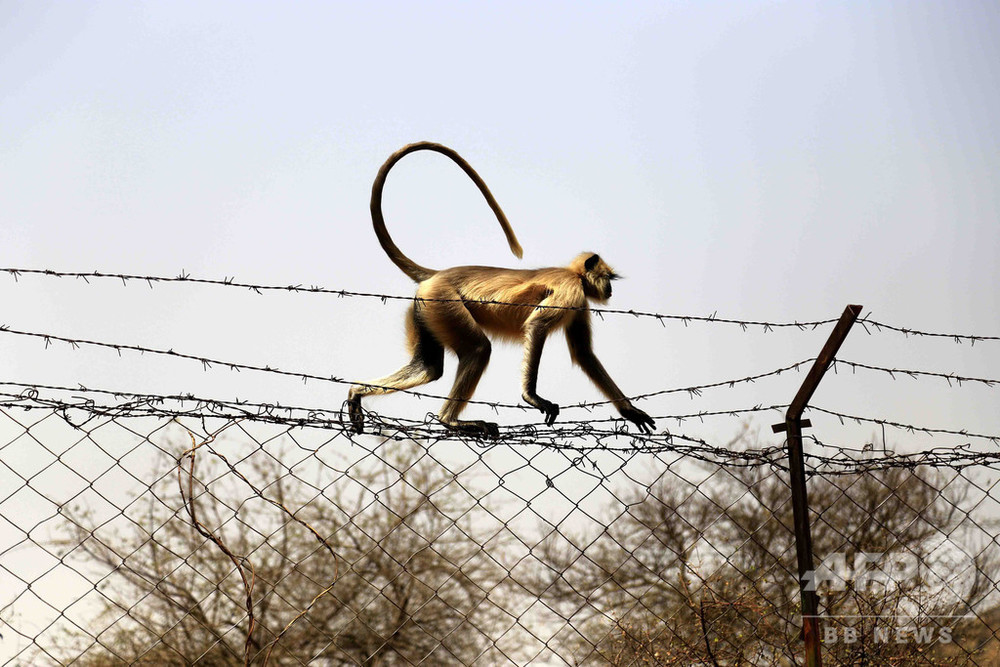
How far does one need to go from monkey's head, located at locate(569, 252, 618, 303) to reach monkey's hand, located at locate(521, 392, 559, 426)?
93 centimetres

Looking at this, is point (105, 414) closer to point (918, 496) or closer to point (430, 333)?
point (430, 333)

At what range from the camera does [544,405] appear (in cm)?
460

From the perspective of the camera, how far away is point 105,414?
7.75 feet

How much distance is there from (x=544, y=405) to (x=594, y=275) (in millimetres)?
1080

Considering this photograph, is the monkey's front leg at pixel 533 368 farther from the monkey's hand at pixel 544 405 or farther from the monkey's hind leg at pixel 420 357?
the monkey's hind leg at pixel 420 357

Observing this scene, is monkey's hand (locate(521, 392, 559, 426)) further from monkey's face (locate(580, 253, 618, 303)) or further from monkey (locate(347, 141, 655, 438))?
monkey's face (locate(580, 253, 618, 303))

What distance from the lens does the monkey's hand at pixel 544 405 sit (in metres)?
4.58

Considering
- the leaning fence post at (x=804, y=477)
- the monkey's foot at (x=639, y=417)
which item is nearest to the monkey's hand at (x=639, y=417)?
the monkey's foot at (x=639, y=417)

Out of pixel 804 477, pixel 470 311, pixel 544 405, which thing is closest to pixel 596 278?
pixel 470 311

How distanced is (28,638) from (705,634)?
1914mm

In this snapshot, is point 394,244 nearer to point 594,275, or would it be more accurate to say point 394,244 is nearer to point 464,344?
point 464,344

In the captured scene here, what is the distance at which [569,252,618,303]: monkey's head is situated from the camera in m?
5.38

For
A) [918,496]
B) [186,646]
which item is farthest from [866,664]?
[186,646]

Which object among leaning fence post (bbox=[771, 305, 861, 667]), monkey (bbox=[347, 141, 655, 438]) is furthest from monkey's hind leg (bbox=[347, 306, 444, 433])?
leaning fence post (bbox=[771, 305, 861, 667])
